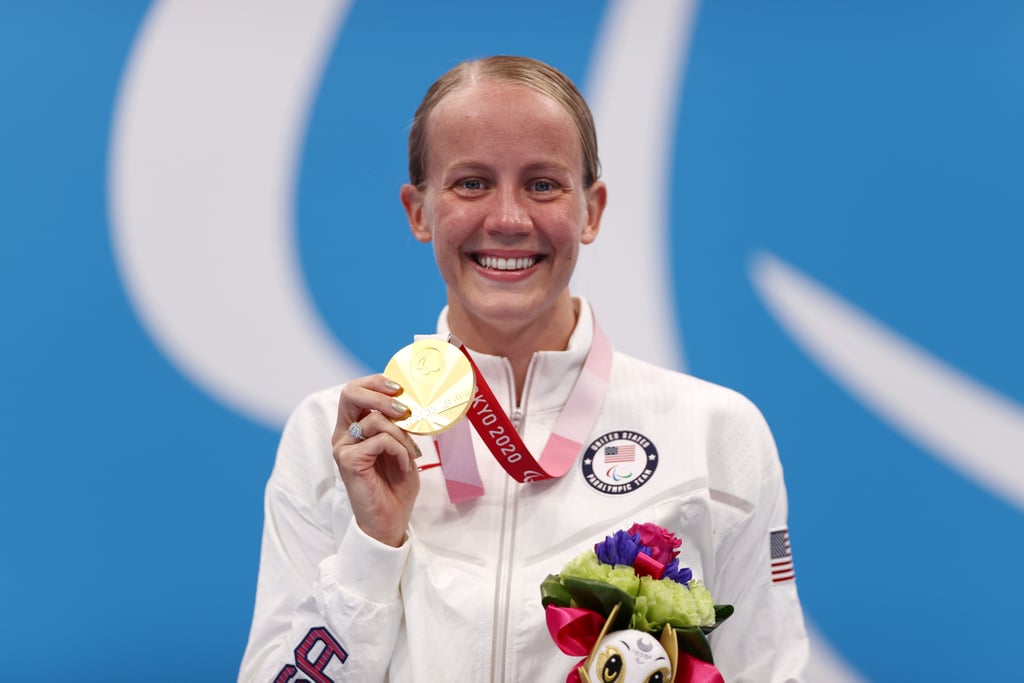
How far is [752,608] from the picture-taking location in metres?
1.88

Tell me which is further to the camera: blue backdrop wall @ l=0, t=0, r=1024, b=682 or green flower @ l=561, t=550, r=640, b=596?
A: blue backdrop wall @ l=0, t=0, r=1024, b=682

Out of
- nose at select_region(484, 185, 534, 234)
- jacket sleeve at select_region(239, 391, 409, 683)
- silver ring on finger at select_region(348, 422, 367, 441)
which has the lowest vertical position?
jacket sleeve at select_region(239, 391, 409, 683)

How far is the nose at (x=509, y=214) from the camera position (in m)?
1.76

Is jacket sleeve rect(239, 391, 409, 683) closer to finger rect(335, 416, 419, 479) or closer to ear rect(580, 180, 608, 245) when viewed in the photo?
finger rect(335, 416, 419, 479)

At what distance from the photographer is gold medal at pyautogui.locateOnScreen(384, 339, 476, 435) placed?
1.63 metres

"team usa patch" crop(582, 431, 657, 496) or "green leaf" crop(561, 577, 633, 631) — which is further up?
"team usa patch" crop(582, 431, 657, 496)

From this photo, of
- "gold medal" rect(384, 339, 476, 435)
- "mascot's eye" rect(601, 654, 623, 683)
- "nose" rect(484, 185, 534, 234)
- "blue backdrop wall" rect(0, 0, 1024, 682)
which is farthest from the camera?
"blue backdrop wall" rect(0, 0, 1024, 682)

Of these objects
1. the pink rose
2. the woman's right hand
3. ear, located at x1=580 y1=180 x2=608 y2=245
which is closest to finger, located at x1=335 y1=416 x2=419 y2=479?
the woman's right hand

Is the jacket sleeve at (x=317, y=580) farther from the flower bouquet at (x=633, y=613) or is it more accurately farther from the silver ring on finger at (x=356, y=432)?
the flower bouquet at (x=633, y=613)

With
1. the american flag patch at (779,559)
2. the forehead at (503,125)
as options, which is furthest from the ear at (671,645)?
the forehead at (503,125)

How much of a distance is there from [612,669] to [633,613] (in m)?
0.08

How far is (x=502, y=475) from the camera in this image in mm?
1854

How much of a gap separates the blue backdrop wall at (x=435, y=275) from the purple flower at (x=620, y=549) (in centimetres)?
146

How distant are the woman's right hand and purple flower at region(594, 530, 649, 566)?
1.17ft
